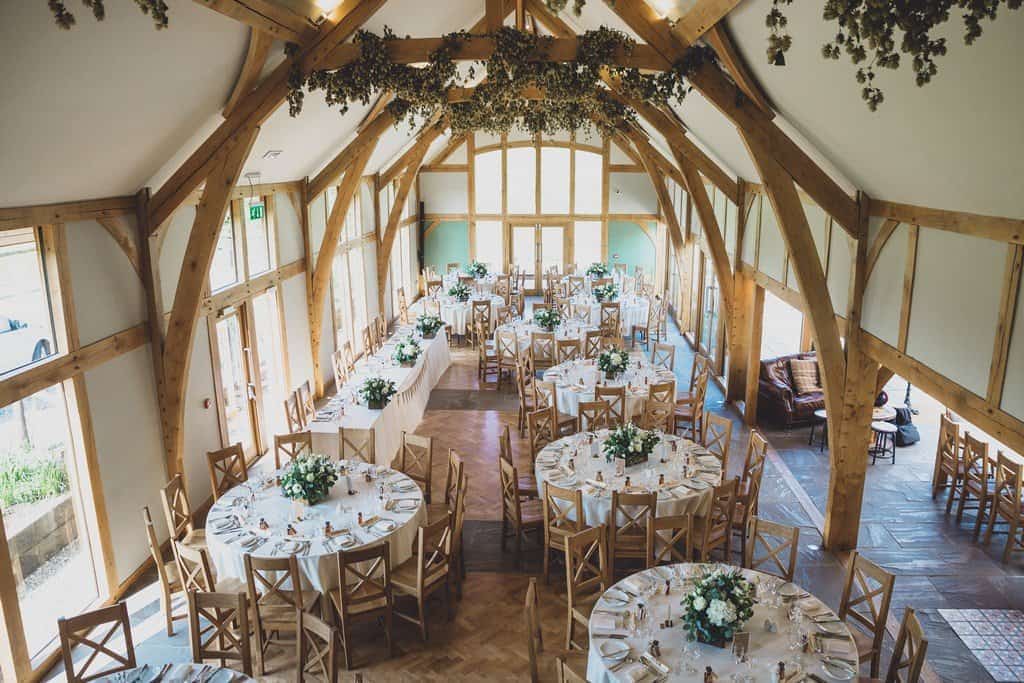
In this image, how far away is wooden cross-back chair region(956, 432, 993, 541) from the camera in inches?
316

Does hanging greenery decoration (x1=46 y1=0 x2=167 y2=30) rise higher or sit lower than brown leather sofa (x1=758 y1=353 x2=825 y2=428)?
higher

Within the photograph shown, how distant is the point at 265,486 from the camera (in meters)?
6.92

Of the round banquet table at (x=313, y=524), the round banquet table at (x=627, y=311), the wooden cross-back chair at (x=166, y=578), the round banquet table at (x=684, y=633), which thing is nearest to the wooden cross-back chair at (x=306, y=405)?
the round banquet table at (x=313, y=524)

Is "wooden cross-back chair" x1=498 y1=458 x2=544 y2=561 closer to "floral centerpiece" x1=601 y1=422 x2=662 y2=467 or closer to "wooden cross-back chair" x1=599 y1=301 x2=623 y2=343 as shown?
"floral centerpiece" x1=601 y1=422 x2=662 y2=467

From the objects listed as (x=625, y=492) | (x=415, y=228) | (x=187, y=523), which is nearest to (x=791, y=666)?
(x=625, y=492)

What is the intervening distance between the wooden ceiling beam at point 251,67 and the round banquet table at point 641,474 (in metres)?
4.71

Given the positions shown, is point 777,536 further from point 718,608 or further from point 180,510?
point 180,510

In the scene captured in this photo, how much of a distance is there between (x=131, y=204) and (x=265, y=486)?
3092 mm

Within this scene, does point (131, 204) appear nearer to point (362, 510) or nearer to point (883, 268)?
point (362, 510)

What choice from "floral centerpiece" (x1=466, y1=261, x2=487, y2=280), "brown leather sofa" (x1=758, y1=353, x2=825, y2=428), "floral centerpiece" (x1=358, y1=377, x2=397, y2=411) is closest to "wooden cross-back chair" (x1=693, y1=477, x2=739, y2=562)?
"floral centerpiece" (x1=358, y1=377, x2=397, y2=411)

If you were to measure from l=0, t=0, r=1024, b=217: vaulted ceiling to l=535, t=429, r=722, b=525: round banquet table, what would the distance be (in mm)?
3153

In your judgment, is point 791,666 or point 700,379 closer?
point 791,666

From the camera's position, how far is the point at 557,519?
693cm

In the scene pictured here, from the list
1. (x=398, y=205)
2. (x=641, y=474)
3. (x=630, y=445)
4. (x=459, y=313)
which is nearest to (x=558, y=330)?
(x=459, y=313)
